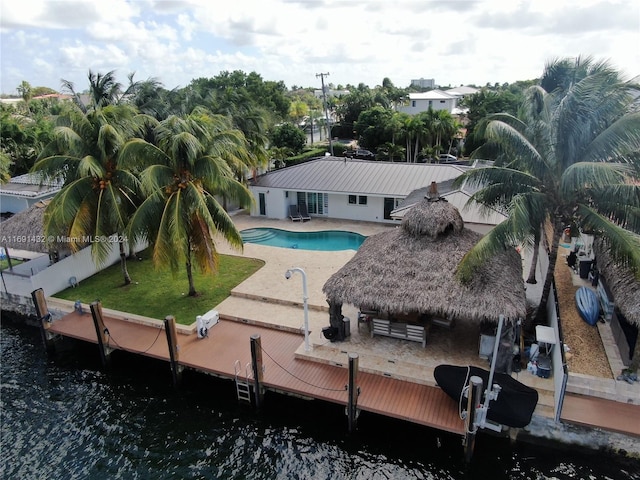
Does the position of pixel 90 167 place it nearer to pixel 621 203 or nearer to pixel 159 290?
pixel 159 290

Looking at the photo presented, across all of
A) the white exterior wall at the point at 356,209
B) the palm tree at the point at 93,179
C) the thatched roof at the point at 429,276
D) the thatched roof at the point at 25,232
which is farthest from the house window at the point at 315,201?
the thatched roof at the point at 25,232

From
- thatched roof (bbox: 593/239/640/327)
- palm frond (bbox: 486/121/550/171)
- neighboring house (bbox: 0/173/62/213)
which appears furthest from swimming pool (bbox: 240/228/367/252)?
neighboring house (bbox: 0/173/62/213)

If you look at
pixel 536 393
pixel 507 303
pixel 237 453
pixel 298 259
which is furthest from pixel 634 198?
pixel 298 259

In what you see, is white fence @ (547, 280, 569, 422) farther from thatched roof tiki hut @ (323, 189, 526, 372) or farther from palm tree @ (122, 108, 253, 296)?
palm tree @ (122, 108, 253, 296)

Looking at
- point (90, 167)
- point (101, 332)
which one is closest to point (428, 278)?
point (101, 332)

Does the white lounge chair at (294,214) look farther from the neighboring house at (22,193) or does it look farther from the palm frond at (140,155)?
the neighboring house at (22,193)

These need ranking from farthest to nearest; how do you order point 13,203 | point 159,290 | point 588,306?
1. point 13,203
2. point 159,290
3. point 588,306
